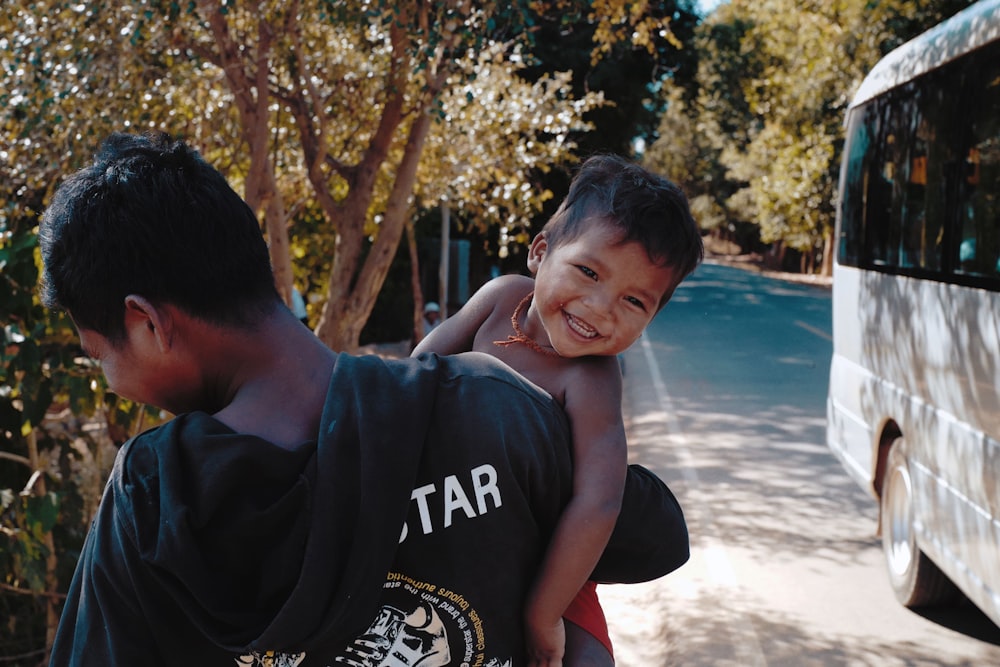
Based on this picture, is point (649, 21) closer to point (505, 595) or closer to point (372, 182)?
point (372, 182)

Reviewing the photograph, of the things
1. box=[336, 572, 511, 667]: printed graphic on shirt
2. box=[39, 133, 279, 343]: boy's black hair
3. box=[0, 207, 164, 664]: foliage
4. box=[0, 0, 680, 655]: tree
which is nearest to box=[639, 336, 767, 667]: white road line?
box=[0, 0, 680, 655]: tree

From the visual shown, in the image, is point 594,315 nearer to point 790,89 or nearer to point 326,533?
point 326,533

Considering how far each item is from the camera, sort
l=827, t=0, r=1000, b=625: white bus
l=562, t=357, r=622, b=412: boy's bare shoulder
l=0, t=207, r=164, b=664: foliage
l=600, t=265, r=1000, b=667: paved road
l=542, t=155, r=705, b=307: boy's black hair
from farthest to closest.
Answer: l=600, t=265, r=1000, b=667: paved road → l=827, t=0, r=1000, b=625: white bus → l=0, t=207, r=164, b=664: foliage → l=542, t=155, r=705, b=307: boy's black hair → l=562, t=357, r=622, b=412: boy's bare shoulder

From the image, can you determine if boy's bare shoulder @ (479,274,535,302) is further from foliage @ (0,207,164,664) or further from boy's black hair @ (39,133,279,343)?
foliage @ (0,207,164,664)

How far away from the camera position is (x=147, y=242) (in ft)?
4.26

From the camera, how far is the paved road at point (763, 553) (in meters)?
5.23

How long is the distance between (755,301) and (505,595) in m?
24.9

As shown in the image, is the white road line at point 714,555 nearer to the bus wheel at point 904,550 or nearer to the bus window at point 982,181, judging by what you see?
the bus wheel at point 904,550

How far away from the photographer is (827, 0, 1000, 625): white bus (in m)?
4.62

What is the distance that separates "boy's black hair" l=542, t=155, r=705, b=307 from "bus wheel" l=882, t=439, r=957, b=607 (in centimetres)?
420

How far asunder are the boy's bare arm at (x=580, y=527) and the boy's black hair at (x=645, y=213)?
1.09 ft

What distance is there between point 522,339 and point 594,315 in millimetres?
198

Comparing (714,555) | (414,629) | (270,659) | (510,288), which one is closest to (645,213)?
(510,288)

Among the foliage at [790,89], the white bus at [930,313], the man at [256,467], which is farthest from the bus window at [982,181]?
the foliage at [790,89]
